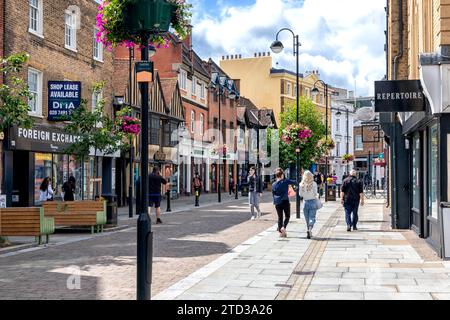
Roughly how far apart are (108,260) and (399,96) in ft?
24.1

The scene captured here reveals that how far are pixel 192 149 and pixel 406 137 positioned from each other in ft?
93.1

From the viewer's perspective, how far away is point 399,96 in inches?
544

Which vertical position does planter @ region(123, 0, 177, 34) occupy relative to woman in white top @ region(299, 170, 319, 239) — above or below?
above

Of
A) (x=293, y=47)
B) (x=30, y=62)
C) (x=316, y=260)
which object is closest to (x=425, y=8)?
(x=316, y=260)

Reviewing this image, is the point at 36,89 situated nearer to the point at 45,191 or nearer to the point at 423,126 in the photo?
the point at 45,191

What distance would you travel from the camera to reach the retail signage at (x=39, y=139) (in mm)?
20422

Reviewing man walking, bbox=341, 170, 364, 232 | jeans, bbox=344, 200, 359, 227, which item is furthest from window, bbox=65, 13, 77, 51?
jeans, bbox=344, 200, 359, 227

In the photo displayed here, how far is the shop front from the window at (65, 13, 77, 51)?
13.3 feet

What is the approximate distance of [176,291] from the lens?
27.9 ft

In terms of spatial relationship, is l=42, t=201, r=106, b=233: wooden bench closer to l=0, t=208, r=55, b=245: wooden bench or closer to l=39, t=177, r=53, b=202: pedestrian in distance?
l=0, t=208, r=55, b=245: wooden bench

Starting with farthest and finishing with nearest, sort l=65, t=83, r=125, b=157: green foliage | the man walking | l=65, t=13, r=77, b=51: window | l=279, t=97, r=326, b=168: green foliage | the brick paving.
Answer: l=279, t=97, r=326, b=168: green foliage < l=65, t=13, r=77, b=51: window < l=65, t=83, r=125, b=157: green foliage < the man walking < the brick paving

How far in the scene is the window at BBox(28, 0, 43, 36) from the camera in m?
22.5

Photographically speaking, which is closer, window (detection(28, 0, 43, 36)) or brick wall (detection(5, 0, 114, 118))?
brick wall (detection(5, 0, 114, 118))
